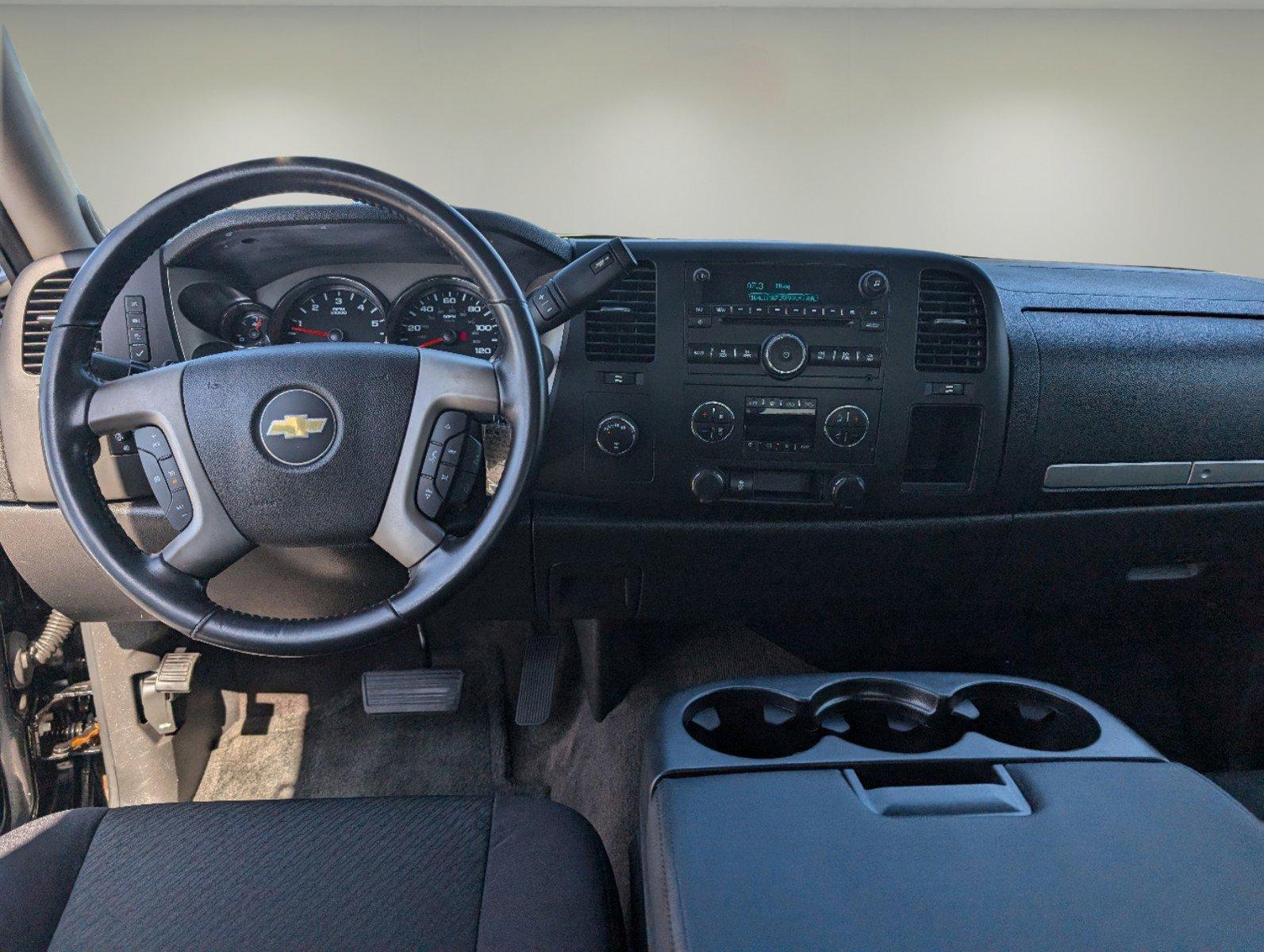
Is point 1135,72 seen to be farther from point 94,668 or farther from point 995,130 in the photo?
point 94,668

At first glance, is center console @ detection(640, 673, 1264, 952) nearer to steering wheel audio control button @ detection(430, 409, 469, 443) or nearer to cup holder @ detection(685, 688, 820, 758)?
cup holder @ detection(685, 688, 820, 758)

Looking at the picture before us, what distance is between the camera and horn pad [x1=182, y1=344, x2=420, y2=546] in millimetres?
916

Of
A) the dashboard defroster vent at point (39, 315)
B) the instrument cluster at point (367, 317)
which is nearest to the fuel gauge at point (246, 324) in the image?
the instrument cluster at point (367, 317)

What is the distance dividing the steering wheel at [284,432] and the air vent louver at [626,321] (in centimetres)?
27

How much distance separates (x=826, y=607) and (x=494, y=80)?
183 inches

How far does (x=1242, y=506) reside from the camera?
1362mm

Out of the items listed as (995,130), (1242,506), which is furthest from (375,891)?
(995,130)

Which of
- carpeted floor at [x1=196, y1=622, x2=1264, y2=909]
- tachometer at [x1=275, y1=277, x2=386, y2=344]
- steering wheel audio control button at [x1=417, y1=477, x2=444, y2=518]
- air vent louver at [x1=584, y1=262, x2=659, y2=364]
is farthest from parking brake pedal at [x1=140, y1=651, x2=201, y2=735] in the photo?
air vent louver at [x1=584, y1=262, x2=659, y2=364]

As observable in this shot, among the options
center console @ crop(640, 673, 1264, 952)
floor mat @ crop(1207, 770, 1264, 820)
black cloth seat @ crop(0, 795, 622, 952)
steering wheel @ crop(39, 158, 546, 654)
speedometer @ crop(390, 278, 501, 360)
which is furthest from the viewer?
speedometer @ crop(390, 278, 501, 360)

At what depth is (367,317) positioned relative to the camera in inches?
51.1

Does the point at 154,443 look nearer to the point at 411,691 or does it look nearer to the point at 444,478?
the point at 444,478

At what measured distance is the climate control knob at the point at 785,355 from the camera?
115 centimetres

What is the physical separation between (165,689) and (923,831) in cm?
139

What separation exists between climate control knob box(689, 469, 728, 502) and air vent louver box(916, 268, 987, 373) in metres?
0.34
